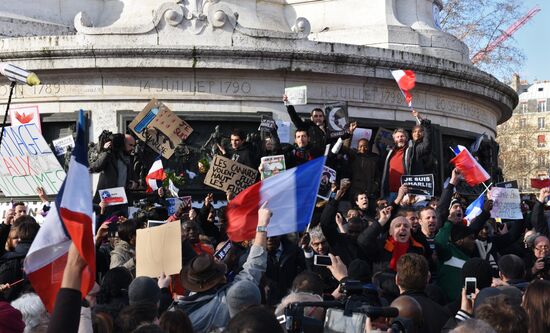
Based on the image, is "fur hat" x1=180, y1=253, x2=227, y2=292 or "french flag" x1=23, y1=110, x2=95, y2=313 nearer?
"french flag" x1=23, y1=110, x2=95, y2=313

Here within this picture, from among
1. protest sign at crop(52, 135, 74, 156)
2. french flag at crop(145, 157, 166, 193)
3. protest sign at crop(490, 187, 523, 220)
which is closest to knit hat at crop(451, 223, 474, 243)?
protest sign at crop(490, 187, 523, 220)

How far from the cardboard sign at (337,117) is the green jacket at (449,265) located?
5572 mm

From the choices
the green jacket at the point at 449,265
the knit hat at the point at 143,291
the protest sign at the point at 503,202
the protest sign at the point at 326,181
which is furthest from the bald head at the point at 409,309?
the protest sign at the point at 326,181

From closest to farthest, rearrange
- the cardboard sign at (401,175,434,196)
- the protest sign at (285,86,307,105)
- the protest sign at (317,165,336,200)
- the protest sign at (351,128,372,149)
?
the protest sign at (317,165,336,200)
the cardboard sign at (401,175,434,196)
the protest sign at (285,86,307,105)
the protest sign at (351,128,372,149)

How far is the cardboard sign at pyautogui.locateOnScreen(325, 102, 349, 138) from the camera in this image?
16.4 m

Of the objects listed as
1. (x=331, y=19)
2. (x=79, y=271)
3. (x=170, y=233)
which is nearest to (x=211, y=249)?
(x=170, y=233)

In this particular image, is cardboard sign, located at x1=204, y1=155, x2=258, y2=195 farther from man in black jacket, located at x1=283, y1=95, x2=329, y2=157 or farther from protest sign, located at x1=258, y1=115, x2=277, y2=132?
protest sign, located at x1=258, y1=115, x2=277, y2=132

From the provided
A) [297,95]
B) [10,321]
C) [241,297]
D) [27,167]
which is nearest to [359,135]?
[297,95]

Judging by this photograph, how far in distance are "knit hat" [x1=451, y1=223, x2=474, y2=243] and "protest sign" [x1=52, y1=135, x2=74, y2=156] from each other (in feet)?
23.8

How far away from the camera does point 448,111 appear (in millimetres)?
19406

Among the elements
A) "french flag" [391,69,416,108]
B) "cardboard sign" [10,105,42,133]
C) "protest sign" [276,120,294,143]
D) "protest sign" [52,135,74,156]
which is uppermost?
"french flag" [391,69,416,108]

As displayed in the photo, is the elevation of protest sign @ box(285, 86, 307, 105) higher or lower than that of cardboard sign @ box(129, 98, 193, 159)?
higher

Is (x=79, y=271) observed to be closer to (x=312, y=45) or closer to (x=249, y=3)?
(x=312, y=45)

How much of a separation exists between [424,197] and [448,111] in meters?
5.09
